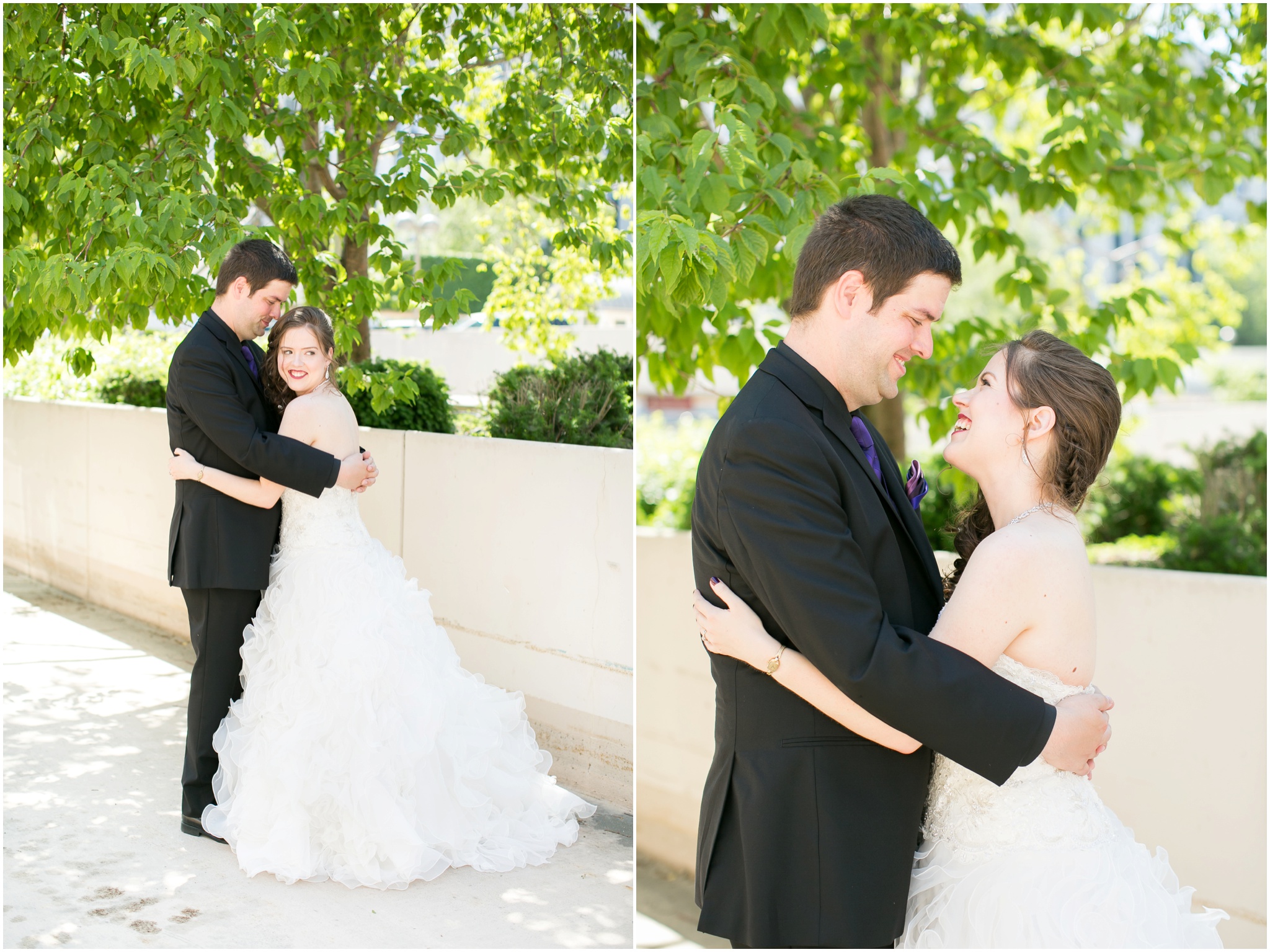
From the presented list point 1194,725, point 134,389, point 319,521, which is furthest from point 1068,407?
point 134,389

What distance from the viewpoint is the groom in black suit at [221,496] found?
140 inches

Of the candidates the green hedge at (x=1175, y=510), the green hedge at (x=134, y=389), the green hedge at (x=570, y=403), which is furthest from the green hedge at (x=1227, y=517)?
the green hedge at (x=134, y=389)

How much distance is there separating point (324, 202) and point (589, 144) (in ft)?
4.02

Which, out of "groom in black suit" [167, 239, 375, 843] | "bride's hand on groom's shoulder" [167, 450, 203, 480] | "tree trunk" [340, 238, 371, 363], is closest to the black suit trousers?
"groom in black suit" [167, 239, 375, 843]

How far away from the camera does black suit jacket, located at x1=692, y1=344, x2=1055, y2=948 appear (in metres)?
1.68

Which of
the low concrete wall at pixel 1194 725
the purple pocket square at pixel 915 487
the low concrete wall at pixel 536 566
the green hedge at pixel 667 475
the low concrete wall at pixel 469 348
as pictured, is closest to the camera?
the purple pocket square at pixel 915 487

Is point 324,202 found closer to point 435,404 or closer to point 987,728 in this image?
point 435,404

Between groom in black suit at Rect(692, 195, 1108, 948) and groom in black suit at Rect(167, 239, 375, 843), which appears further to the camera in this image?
groom in black suit at Rect(167, 239, 375, 843)

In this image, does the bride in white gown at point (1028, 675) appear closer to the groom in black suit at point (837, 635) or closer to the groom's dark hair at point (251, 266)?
the groom in black suit at point (837, 635)

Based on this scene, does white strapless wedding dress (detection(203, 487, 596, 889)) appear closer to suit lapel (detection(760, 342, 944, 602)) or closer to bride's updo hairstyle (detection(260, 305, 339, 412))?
bride's updo hairstyle (detection(260, 305, 339, 412))

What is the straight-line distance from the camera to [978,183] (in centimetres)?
443

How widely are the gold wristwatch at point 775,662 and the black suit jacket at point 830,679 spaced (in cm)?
4

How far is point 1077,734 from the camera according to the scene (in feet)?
6.08

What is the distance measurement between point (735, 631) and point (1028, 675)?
0.57 metres
